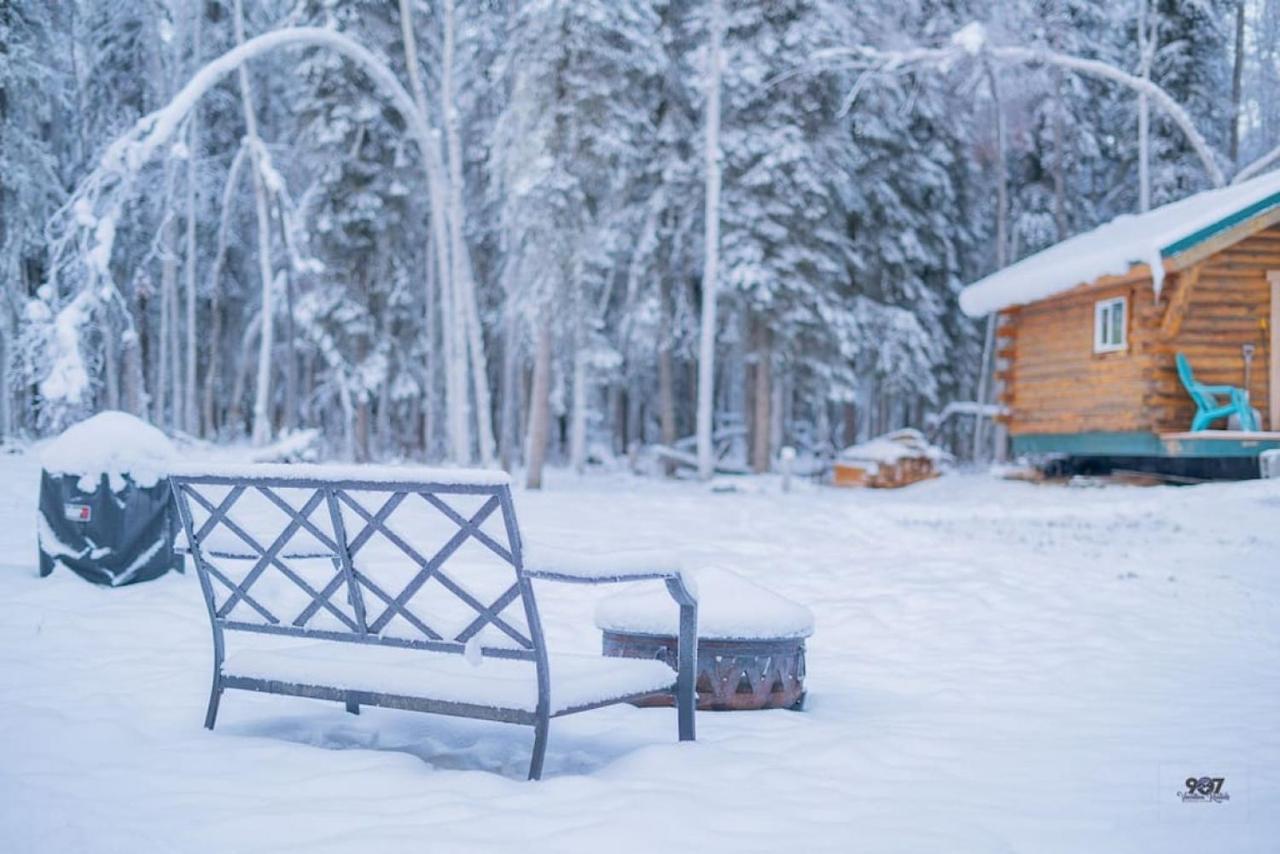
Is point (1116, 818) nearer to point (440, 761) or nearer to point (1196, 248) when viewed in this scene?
point (440, 761)

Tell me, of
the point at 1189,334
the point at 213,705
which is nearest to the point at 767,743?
the point at 213,705

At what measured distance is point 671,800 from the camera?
3.75 m

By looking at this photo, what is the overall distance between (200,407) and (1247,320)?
3393cm

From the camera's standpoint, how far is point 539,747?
3.93m

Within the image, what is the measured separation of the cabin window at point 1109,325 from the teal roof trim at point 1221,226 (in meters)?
1.98

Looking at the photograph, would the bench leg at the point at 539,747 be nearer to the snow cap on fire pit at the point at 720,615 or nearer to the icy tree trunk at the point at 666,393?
the snow cap on fire pit at the point at 720,615

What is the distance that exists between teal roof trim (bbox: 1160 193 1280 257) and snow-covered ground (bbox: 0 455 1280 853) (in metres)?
8.34

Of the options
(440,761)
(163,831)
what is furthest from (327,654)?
(163,831)

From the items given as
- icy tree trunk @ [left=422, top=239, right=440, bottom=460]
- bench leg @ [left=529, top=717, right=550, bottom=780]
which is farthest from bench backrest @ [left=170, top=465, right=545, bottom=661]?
icy tree trunk @ [left=422, top=239, right=440, bottom=460]

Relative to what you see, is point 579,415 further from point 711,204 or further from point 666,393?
point 711,204

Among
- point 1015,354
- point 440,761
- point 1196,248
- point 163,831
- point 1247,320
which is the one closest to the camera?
point 163,831

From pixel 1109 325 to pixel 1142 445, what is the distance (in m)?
A: 2.50

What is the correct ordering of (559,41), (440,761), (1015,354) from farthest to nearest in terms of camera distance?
(1015,354) < (559,41) < (440,761)

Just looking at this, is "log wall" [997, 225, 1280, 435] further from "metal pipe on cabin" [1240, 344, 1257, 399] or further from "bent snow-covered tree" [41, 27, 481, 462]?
"bent snow-covered tree" [41, 27, 481, 462]
